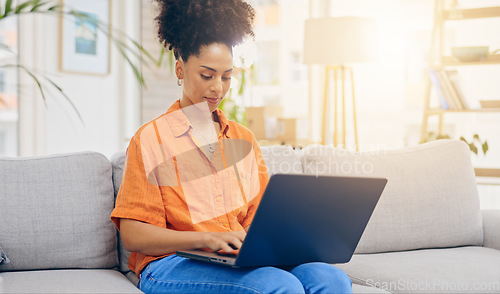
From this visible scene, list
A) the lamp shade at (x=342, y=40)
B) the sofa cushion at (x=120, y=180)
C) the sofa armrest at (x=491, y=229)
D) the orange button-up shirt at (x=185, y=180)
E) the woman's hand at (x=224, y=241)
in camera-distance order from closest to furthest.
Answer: the woman's hand at (x=224, y=241) < the orange button-up shirt at (x=185, y=180) < the sofa cushion at (x=120, y=180) < the sofa armrest at (x=491, y=229) < the lamp shade at (x=342, y=40)

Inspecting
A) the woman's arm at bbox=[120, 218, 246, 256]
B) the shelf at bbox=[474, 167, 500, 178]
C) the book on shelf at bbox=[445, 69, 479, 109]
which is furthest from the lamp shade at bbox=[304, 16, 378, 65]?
the woman's arm at bbox=[120, 218, 246, 256]

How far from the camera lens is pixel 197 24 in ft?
4.68

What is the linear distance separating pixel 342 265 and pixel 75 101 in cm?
266

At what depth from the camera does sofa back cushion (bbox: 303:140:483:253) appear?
194 cm

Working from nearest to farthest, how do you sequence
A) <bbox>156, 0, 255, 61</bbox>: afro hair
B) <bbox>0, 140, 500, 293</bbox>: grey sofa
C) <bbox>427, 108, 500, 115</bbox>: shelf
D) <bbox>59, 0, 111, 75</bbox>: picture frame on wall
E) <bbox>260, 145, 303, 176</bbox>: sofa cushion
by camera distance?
<bbox>156, 0, 255, 61</bbox>: afro hair
<bbox>0, 140, 500, 293</bbox>: grey sofa
<bbox>260, 145, 303, 176</bbox>: sofa cushion
<bbox>427, 108, 500, 115</bbox>: shelf
<bbox>59, 0, 111, 75</bbox>: picture frame on wall

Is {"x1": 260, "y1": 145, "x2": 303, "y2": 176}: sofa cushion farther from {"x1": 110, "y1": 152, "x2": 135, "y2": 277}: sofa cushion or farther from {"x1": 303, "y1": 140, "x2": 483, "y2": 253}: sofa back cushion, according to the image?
{"x1": 110, "y1": 152, "x2": 135, "y2": 277}: sofa cushion

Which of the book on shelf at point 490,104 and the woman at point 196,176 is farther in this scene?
the book on shelf at point 490,104

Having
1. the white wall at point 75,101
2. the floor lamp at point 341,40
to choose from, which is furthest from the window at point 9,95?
the floor lamp at point 341,40

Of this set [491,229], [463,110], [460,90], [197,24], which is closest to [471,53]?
[460,90]

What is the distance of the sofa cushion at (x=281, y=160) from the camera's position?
6.28 feet

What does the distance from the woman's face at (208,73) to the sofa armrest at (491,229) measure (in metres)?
1.28

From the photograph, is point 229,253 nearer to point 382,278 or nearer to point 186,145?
point 186,145

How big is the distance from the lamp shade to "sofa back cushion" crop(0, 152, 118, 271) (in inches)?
75.5

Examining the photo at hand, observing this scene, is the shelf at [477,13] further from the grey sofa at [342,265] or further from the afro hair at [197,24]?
the afro hair at [197,24]
